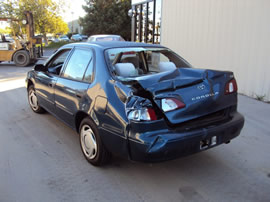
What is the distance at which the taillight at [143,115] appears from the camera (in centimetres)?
258

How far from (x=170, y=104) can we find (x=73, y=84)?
1.63 m

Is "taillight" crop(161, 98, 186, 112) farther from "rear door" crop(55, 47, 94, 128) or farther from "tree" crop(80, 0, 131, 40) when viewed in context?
"tree" crop(80, 0, 131, 40)

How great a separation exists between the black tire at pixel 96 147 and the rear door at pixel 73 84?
25 cm

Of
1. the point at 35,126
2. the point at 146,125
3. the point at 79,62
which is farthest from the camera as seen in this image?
the point at 35,126

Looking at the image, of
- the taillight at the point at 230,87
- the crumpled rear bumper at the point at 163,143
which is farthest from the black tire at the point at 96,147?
the taillight at the point at 230,87

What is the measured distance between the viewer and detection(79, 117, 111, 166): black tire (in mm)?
3135

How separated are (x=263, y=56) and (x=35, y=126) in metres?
5.82

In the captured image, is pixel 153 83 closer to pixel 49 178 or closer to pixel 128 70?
pixel 128 70

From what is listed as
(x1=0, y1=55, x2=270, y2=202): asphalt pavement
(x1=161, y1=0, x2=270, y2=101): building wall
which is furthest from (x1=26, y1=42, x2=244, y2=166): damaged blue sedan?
(x1=161, y1=0, x2=270, y2=101): building wall

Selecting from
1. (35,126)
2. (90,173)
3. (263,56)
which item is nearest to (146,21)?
(263,56)

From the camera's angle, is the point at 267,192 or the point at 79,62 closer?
the point at 267,192

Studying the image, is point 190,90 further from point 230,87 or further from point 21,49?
point 21,49

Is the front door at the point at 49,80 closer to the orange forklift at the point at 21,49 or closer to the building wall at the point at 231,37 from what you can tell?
the building wall at the point at 231,37

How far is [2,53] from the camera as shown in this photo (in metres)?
14.5
